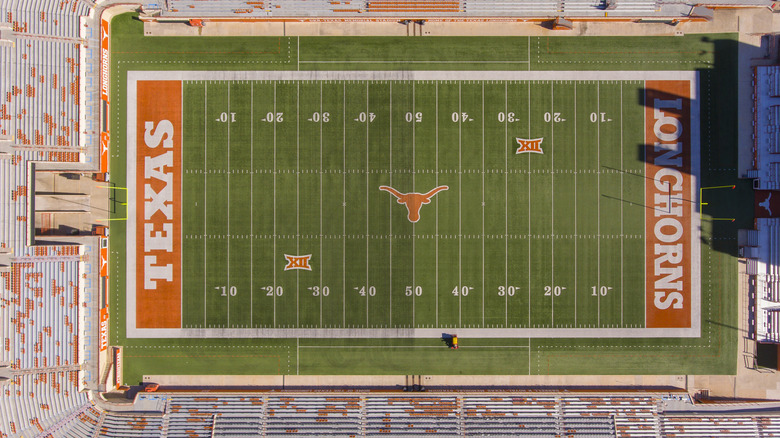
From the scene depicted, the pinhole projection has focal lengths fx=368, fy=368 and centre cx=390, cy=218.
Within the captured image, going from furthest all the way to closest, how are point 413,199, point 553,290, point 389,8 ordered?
point 553,290, point 413,199, point 389,8

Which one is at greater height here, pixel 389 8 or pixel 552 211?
pixel 389 8

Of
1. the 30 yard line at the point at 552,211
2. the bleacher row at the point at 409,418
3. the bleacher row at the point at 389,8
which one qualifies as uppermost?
the bleacher row at the point at 389,8

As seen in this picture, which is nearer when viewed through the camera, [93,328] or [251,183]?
[93,328]

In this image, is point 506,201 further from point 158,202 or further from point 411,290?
point 158,202

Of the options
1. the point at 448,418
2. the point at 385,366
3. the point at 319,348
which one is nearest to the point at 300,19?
the point at 319,348

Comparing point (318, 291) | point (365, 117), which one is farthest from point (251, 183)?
point (365, 117)

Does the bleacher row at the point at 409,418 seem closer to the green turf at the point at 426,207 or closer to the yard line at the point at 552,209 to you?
the green turf at the point at 426,207

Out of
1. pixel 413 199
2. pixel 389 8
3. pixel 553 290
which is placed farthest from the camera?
pixel 553 290

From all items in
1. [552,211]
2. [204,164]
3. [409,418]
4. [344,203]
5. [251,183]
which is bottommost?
[409,418]

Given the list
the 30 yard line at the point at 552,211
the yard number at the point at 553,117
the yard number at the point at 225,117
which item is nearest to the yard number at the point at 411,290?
the 30 yard line at the point at 552,211
